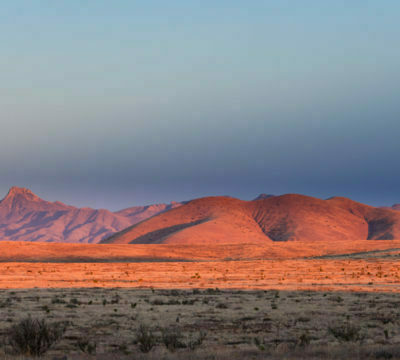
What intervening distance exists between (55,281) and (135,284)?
7.70m

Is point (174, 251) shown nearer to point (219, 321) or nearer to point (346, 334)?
point (219, 321)

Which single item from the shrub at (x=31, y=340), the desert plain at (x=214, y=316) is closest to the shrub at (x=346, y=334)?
the desert plain at (x=214, y=316)

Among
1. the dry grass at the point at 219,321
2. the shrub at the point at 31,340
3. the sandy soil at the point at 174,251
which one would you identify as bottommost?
the dry grass at the point at 219,321

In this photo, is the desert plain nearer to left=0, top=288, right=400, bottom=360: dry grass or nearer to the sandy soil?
left=0, top=288, right=400, bottom=360: dry grass

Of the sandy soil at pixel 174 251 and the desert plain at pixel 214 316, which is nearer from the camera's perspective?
the desert plain at pixel 214 316

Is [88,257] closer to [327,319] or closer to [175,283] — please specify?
[175,283]

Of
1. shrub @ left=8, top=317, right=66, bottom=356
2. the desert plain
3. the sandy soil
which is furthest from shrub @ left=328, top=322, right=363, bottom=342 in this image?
the sandy soil

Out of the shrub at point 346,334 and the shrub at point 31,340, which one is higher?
the shrub at point 31,340

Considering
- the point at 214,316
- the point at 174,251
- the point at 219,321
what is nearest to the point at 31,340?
the point at 219,321

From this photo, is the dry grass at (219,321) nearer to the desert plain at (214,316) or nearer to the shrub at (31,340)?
the desert plain at (214,316)

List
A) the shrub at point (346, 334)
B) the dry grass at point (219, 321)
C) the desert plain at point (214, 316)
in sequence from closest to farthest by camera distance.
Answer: the dry grass at point (219, 321), the desert plain at point (214, 316), the shrub at point (346, 334)

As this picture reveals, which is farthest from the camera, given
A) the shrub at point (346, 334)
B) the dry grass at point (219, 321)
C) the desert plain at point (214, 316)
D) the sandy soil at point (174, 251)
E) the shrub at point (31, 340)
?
the sandy soil at point (174, 251)

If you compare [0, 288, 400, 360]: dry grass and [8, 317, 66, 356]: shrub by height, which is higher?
[8, 317, 66, 356]: shrub

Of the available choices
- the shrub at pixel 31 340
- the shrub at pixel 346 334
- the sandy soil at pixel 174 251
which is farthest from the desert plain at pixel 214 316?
the sandy soil at pixel 174 251
